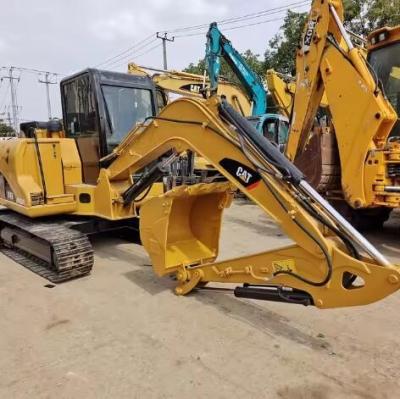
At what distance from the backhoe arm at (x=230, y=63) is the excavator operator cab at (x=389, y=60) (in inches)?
209

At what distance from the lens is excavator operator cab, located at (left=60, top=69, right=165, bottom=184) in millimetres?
5070

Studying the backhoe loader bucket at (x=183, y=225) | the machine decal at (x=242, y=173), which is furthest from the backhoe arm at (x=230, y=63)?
the machine decal at (x=242, y=173)

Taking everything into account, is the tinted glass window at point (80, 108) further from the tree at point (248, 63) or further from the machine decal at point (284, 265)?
the tree at point (248, 63)

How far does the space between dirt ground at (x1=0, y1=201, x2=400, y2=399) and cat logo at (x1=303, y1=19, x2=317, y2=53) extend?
3.47m

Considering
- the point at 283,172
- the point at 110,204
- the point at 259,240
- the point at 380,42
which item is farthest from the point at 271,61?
the point at 283,172

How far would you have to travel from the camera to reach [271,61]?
2095 cm

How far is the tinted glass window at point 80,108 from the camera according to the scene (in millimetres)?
5130

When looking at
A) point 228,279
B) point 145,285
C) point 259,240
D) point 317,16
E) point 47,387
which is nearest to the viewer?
point 47,387

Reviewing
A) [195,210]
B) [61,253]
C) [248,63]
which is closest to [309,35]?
[195,210]

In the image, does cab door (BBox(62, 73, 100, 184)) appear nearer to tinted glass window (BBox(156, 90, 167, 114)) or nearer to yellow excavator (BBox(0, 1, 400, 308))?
yellow excavator (BBox(0, 1, 400, 308))

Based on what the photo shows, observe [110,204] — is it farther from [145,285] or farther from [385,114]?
[385,114]

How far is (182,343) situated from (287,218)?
1200 mm

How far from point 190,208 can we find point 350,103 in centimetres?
259

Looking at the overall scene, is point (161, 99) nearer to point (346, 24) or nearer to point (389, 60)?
point (389, 60)
